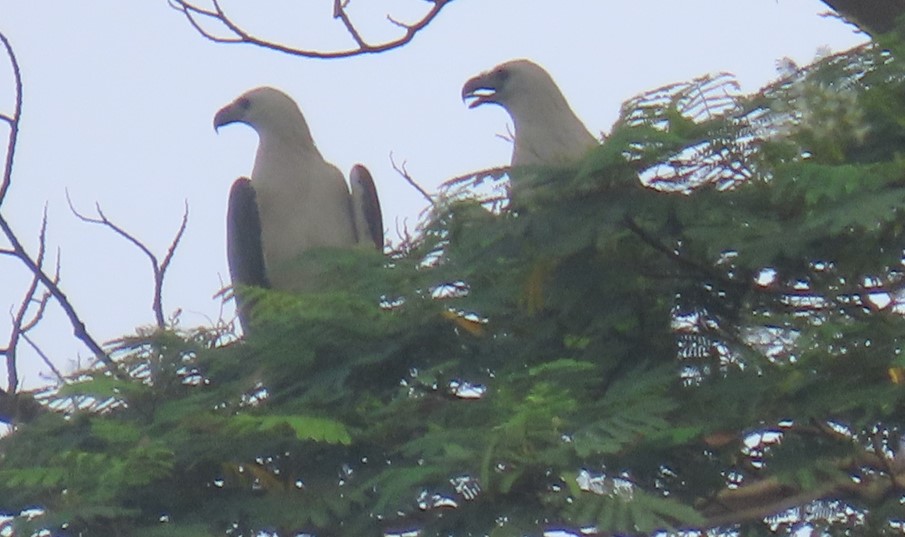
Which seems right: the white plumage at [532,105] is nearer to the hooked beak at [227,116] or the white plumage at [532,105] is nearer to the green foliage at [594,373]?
the hooked beak at [227,116]

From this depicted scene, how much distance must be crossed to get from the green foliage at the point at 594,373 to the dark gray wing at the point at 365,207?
336cm

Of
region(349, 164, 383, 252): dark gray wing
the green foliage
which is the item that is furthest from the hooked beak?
the green foliage

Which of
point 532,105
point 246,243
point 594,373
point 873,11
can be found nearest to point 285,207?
point 246,243

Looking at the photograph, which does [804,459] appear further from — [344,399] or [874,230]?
[344,399]

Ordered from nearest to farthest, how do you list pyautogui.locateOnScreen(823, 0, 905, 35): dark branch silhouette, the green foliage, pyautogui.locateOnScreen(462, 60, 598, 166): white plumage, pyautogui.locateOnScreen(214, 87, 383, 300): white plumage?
the green foliage → pyautogui.locateOnScreen(823, 0, 905, 35): dark branch silhouette → pyautogui.locateOnScreen(462, 60, 598, 166): white plumage → pyautogui.locateOnScreen(214, 87, 383, 300): white plumage

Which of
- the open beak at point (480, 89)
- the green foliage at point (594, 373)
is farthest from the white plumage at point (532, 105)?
the green foliage at point (594, 373)

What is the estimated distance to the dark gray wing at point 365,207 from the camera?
720cm

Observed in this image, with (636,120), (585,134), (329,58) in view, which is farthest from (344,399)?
(585,134)

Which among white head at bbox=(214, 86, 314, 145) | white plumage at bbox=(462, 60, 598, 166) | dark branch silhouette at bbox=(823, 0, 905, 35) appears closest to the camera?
dark branch silhouette at bbox=(823, 0, 905, 35)

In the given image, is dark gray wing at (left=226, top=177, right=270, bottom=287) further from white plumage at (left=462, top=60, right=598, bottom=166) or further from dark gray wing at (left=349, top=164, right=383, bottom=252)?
white plumage at (left=462, top=60, right=598, bottom=166)

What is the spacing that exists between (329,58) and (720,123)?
295 cm

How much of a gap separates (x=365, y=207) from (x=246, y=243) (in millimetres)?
539

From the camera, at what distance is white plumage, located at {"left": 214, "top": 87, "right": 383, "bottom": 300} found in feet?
23.6

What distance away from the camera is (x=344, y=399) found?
3596mm
